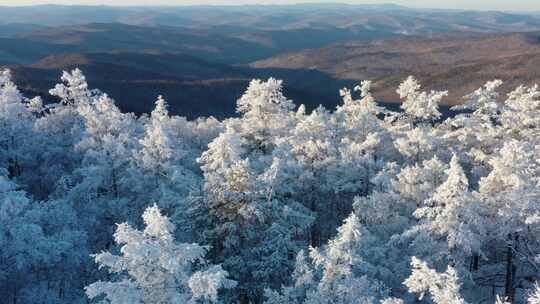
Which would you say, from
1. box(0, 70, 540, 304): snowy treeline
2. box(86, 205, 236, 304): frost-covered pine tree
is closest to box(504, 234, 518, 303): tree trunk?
box(0, 70, 540, 304): snowy treeline

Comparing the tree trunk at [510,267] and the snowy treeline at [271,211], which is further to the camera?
the tree trunk at [510,267]

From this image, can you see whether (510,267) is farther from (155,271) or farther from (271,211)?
(155,271)

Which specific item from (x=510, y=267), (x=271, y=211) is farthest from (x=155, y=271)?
(x=510, y=267)

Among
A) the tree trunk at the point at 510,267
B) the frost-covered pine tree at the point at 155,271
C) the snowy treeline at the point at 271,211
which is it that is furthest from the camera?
the tree trunk at the point at 510,267

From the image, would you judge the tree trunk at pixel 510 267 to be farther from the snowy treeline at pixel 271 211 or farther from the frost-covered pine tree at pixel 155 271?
the frost-covered pine tree at pixel 155 271

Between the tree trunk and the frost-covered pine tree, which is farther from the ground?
the frost-covered pine tree

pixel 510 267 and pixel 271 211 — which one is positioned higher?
pixel 271 211

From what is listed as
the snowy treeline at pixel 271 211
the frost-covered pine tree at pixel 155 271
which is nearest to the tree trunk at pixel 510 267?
the snowy treeline at pixel 271 211

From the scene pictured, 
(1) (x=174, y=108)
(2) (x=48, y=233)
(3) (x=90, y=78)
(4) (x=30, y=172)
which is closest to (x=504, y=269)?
(2) (x=48, y=233)

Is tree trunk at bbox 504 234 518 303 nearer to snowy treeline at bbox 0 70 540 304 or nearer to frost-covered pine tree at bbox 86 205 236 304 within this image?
snowy treeline at bbox 0 70 540 304

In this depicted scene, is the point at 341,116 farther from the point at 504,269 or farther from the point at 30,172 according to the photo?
the point at 30,172
